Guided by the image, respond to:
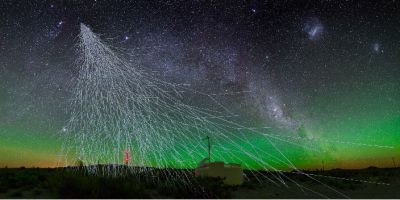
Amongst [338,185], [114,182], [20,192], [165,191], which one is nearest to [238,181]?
[338,185]

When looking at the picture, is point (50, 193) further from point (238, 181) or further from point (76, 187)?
point (238, 181)

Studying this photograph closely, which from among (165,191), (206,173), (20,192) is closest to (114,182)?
(165,191)

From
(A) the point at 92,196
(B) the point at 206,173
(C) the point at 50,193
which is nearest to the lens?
Result: (A) the point at 92,196

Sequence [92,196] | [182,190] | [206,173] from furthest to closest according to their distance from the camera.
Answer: [206,173], [182,190], [92,196]

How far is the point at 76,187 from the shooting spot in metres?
15.6

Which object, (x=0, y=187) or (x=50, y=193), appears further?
(x=0, y=187)

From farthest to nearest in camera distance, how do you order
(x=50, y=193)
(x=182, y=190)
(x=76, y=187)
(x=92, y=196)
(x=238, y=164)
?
(x=238, y=164), (x=182, y=190), (x=50, y=193), (x=76, y=187), (x=92, y=196)

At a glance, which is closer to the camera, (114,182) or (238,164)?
(114,182)

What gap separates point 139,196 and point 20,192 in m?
6.09

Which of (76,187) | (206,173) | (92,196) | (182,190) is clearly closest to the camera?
(92,196)

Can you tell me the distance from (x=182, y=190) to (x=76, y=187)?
4.82 metres

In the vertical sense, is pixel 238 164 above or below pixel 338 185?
above

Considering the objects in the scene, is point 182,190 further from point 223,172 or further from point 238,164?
point 238,164

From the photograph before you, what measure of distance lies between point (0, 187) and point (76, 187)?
5.74m
